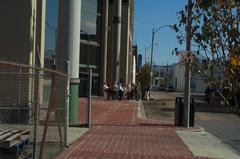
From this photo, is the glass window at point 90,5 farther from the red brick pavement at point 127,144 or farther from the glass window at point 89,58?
the red brick pavement at point 127,144

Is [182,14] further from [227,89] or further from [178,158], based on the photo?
[178,158]

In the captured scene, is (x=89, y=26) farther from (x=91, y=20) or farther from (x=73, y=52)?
(x=73, y=52)

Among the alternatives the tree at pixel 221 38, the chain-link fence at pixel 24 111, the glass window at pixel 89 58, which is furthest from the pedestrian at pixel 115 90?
the tree at pixel 221 38

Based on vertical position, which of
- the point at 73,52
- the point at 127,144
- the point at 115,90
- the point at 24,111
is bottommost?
the point at 127,144

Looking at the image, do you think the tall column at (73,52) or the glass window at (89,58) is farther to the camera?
the glass window at (89,58)

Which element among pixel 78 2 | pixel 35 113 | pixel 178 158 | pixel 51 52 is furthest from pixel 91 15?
pixel 35 113

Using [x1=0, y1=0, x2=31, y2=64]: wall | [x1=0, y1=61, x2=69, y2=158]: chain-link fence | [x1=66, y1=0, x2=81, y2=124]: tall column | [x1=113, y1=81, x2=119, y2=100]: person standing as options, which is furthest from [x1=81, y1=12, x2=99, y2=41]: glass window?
[x1=0, y1=61, x2=69, y2=158]: chain-link fence

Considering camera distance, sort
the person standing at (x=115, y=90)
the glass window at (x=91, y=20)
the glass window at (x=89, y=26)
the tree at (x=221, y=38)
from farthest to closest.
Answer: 1. the glass window at (x=91, y=20)
2. the glass window at (x=89, y=26)
3. the person standing at (x=115, y=90)
4. the tree at (x=221, y=38)

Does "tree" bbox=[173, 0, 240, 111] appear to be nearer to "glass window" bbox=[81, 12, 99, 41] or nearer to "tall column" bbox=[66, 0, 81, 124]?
"tall column" bbox=[66, 0, 81, 124]

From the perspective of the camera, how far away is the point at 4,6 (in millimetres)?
20234

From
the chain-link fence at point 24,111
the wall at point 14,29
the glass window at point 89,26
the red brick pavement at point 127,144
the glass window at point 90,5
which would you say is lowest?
the red brick pavement at point 127,144

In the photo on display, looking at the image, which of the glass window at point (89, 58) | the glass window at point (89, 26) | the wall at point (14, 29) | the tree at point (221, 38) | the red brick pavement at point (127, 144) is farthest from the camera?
the glass window at point (89, 58)

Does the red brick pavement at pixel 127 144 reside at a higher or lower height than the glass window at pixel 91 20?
lower

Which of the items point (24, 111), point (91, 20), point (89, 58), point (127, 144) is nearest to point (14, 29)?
point (127, 144)
